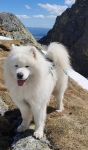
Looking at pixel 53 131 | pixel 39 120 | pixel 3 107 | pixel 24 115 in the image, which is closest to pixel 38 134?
pixel 39 120

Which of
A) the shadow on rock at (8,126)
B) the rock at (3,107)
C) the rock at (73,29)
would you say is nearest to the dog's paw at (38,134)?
the shadow on rock at (8,126)

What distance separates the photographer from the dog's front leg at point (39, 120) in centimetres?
1062

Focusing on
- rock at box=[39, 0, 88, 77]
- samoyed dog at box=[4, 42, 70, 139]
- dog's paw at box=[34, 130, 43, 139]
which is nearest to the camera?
samoyed dog at box=[4, 42, 70, 139]

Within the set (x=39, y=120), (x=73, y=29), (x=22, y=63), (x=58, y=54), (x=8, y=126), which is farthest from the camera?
(x=73, y=29)

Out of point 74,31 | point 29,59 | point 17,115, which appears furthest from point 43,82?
point 74,31

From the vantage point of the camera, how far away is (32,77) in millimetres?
9953

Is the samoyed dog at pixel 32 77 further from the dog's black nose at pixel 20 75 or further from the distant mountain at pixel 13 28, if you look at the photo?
the distant mountain at pixel 13 28

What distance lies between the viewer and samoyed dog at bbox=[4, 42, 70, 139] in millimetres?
9586

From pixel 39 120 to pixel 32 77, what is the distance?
1391mm

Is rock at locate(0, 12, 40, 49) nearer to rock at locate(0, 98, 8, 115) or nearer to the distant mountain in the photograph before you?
the distant mountain

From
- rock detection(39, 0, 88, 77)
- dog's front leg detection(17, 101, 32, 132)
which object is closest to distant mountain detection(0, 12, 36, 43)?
dog's front leg detection(17, 101, 32, 132)

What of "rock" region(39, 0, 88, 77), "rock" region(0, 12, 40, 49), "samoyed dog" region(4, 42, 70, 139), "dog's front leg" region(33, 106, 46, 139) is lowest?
"rock" region(39, 0, 88, 77)

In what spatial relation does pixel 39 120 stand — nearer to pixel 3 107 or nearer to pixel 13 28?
pixel 3 107

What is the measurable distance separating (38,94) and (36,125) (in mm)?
1051
